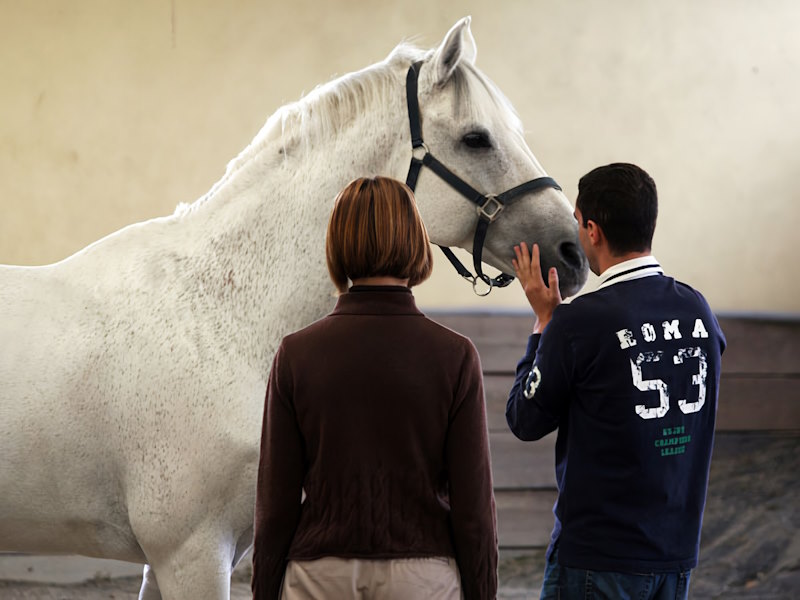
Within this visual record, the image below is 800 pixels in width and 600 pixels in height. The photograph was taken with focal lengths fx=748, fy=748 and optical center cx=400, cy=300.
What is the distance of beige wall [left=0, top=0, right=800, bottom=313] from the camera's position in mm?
3100

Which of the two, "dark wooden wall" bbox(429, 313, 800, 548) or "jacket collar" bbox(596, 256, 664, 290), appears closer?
"jacket collar" bbox(596, 256, 664, 290)

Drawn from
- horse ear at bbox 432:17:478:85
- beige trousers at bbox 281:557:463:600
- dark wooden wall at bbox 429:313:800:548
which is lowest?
dark wooden wall at bbox 429:313:800:548

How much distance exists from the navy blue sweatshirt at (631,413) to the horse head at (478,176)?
288mm

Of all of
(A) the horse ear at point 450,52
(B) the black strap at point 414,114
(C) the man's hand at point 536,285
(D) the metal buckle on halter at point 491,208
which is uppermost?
(A) the horse ear at point 450,52

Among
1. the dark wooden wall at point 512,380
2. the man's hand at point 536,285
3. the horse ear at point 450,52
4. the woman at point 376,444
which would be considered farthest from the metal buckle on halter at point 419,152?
the dark wooden wall at point 512,380

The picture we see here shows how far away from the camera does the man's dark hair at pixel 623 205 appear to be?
1.16 meters

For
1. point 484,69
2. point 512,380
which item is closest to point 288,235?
point 512,380

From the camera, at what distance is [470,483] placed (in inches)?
37.8

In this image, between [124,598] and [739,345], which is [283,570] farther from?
[739,345]

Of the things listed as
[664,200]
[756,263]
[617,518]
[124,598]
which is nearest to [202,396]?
[617,518]

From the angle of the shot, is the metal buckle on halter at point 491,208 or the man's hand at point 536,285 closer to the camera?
the man's hand at point 536,285

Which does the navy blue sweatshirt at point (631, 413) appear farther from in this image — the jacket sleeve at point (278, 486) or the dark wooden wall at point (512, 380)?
the dark wooden wall at point (512, 380)

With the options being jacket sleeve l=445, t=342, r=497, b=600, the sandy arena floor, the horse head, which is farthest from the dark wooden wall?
jacket sleeve l=445, t=342, r=497, b=600

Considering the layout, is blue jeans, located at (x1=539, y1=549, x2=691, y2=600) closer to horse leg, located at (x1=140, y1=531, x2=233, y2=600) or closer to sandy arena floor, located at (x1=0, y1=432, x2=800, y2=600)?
horse leg, located at (x1=140, y1=531, x2=233, y2=600)
